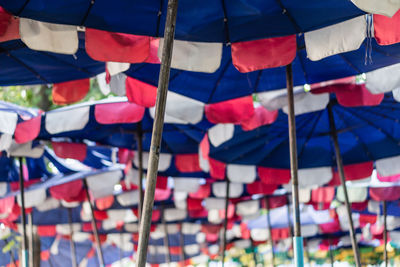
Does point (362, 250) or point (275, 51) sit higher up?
point (275, 51)

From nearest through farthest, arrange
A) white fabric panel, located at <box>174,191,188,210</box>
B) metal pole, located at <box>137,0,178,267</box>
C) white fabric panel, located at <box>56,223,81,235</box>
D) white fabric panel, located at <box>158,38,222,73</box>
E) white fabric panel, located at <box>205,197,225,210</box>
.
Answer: metal pole, located at <box>137,0,178,267</box> < white fabric panel, located at <box>158,38,222,73</box> < white fabric panel, located at <box>174,191,188,210</box> < white fabric panel, located at <box>205,197,225,210</box> < white fabric panel, located at <box>56,223,81,235</box>

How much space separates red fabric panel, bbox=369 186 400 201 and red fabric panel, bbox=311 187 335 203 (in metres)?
0.83

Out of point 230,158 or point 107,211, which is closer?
point 230,158

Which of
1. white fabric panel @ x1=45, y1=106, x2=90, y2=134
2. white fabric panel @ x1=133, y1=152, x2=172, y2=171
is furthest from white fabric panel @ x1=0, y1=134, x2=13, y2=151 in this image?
white fabric panel @ x1=133, y1=152, x2=172, y2=171

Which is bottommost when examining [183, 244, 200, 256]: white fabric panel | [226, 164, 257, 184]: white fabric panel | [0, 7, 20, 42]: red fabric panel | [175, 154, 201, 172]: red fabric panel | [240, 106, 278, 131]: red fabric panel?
[183, 244, 200, 256]: white fabric panel

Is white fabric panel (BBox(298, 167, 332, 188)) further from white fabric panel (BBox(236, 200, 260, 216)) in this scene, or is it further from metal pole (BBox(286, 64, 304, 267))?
white fabric panel (BBox(236, 200, 260, 216))

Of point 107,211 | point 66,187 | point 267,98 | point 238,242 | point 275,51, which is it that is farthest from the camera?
point 238,242

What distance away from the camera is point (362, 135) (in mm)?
8562

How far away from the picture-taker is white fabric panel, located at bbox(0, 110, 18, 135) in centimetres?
691

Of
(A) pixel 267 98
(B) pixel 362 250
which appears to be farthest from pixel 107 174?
(B) pixel 362 250

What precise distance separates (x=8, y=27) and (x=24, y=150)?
4103 mm

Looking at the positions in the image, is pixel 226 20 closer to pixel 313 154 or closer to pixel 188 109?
pixel 188 109

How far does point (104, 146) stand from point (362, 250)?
17.0 metres

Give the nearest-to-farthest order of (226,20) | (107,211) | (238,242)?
(226,20)
(107,211)
(238,242)
